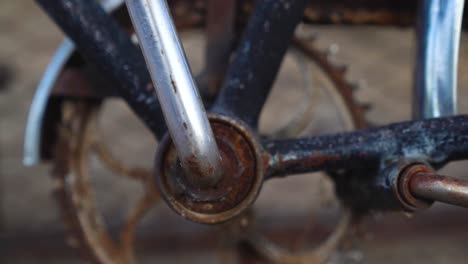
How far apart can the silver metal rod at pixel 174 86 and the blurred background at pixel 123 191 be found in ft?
3.97

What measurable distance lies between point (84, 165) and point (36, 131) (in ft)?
0.25

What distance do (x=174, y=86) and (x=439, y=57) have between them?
1.01ft

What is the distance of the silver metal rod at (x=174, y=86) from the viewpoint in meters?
0.50

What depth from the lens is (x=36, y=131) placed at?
34.4 inches

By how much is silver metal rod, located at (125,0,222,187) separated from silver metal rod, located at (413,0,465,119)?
0.27 metres

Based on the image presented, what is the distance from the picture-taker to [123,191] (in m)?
1.84

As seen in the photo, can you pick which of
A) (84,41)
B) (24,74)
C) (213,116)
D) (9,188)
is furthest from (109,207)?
(213,116)

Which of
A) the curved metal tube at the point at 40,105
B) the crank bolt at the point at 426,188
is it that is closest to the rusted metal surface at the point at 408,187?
the crank bolt at the point at 426,188

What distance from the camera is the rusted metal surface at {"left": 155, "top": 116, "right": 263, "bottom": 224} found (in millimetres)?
559

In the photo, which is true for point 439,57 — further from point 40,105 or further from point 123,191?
point 123,191

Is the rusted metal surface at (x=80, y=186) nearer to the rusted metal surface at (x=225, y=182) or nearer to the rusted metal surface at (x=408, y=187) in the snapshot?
the rusted metal surface at (x=225, y=182)

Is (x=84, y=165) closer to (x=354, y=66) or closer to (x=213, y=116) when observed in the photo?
(x=213, y=116)

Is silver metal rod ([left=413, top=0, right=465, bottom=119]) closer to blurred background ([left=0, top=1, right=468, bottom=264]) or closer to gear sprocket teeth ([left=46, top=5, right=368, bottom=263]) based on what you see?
gear sprocket teeth ([left=46, top=5, right=368, bottom=263])

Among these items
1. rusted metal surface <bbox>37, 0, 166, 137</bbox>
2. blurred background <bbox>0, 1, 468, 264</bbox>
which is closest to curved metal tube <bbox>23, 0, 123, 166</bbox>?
rusted metal surface <bbox>37, 0, 166, 137</bbox>
